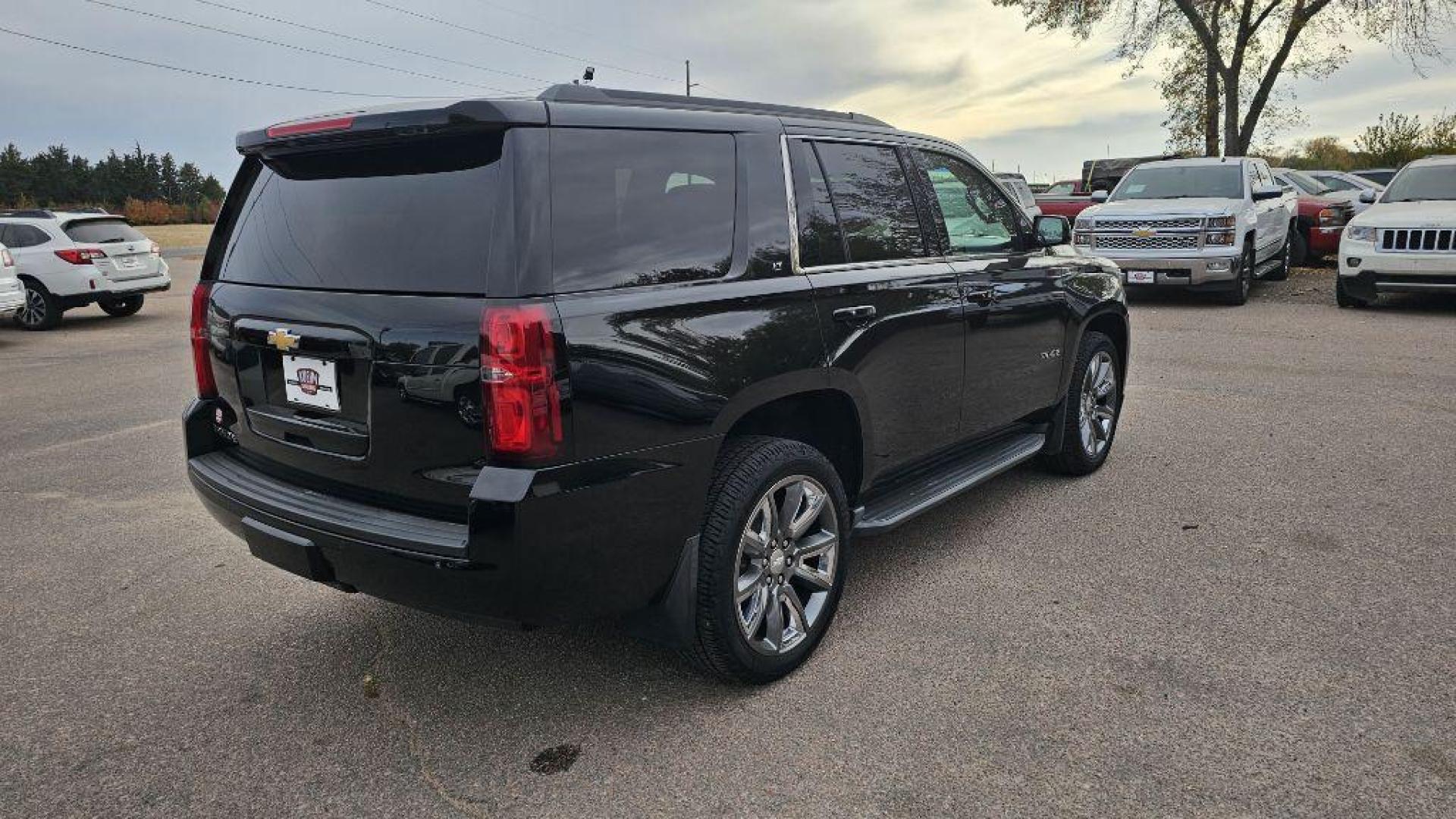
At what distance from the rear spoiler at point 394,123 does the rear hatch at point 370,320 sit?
48 mm

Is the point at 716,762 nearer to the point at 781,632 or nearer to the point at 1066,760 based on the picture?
the point at 781,632

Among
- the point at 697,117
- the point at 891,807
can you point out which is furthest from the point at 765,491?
the point at 697,117

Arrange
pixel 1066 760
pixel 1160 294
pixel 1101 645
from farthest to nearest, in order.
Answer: pixel 1160 294, pixel 1101 645, pixel 1066 760

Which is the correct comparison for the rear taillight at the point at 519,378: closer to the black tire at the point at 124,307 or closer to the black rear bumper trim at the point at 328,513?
the black rear bumper trim at the point at 328,513

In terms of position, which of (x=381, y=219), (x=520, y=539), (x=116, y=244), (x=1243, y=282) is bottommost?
(x=520, y=539)

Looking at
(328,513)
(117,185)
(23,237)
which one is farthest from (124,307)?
(117,185)

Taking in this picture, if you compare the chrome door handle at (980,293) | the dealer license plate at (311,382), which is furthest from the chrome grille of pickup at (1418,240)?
the dealer license plate at (311,382)

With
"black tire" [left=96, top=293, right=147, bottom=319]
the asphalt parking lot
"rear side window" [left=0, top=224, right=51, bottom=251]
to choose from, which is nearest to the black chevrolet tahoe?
the asphalt parking lot

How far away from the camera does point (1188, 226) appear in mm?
12344

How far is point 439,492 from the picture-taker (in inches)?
101

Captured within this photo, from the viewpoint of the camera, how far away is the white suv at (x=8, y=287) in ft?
39.9

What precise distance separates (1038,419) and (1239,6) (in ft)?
77.2

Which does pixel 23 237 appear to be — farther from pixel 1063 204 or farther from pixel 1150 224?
pixel 1063 204

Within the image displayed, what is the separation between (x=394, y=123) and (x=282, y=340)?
0.73 meters
